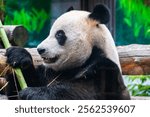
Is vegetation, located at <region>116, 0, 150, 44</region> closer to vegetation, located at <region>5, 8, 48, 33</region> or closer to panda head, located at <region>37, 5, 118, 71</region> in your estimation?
panda head, located at <region>37, 5, 118, 71</region>

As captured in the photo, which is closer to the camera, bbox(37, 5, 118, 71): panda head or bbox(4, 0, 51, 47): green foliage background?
bbox(37, 5, 118, 71): panda head

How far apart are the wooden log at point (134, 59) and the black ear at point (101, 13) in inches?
5.8

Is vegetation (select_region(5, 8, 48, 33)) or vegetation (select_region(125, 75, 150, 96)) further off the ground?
vegetation (select_region(5, 8, 48, 33))

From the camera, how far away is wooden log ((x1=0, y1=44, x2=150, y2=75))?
2748 millimetres

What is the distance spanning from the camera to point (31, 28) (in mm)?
2828

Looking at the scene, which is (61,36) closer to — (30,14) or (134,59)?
(30,14)

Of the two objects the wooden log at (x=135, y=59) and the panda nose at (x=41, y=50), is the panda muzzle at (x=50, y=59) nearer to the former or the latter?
the panda nose at (x=41, y=50)

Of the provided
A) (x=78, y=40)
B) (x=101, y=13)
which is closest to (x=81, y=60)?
(x=78, y=40)

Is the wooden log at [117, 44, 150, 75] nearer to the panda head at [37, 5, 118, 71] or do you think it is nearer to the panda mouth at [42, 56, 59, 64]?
the panda head at [37, 5, 118, 71]

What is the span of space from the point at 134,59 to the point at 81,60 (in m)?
0.22

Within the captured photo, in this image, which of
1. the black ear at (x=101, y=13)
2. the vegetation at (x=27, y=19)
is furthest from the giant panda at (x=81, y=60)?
the vegetation at (x=27, y=19)

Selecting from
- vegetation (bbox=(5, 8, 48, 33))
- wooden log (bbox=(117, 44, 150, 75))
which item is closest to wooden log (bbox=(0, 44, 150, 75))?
wooden log (bbox=(117, 44, 150, 75))

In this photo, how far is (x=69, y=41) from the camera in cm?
273

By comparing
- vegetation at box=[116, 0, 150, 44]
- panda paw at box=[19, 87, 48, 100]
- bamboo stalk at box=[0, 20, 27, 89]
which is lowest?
panda paw at box=[19, 87, 48, 100]
